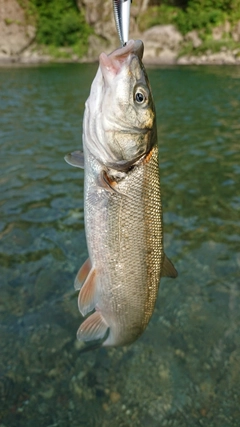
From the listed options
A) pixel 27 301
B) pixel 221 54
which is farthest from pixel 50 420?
pixel 221 54

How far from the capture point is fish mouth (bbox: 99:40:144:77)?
232cm

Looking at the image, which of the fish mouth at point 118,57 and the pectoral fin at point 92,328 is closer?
the fish mouth at point 118,57

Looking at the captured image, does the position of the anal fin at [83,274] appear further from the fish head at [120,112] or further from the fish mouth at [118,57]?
the fish mouth at [118,57]

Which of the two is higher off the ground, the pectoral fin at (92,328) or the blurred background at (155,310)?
the pectoral fin at (92,328)

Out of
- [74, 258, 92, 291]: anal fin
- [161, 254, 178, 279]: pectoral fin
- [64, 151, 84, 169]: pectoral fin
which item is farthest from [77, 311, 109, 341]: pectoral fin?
[64, 151, 84, 169]: pectoral fin

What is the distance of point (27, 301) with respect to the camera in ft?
16.3

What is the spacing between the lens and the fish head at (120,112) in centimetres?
236

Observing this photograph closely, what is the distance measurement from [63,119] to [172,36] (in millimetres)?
29661

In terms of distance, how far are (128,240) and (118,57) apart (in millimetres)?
1180

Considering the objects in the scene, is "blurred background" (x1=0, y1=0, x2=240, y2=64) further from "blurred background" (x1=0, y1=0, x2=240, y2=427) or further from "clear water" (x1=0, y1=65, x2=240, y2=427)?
"clear water" (x1=0, y1=65, x2=240, y2=427)

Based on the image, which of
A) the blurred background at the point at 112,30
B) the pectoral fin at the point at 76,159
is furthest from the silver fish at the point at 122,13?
the blurred background at the point at 112,30

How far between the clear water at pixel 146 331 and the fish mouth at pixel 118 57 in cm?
316

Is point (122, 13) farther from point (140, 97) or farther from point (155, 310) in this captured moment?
point (155, 310)

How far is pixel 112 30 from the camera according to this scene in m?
42.6
